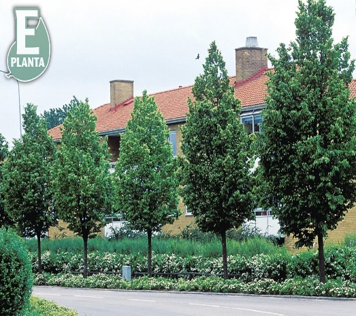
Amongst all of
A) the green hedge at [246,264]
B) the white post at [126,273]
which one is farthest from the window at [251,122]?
the white post at [126,273]

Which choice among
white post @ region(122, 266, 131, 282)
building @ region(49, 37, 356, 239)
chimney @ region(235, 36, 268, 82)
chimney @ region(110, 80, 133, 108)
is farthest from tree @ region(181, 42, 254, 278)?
chimney @ region(110, 80, 133, 108)

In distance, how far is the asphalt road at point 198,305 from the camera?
62.5 feet

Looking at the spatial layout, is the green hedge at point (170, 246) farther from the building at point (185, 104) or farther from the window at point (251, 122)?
the window at point (251, 122)

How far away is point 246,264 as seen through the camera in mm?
28281

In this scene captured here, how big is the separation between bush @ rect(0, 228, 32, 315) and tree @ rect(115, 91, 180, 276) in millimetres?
17979

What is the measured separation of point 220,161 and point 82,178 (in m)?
8.71

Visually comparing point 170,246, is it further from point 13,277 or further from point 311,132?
point 13,277

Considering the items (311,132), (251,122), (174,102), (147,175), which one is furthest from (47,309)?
(174,102)

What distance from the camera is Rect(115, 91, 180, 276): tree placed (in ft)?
104

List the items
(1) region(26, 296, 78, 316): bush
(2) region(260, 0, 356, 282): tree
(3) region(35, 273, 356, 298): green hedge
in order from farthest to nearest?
(2) region(260, 0, 356, 282): tree, (3) region(35, 273, 356, 298): green hedge, (1) region(26, 296, 78, 316): bush

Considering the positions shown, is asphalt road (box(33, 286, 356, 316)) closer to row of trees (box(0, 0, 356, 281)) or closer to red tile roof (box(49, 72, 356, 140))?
row of trees (box(0, 0, 356, 281))

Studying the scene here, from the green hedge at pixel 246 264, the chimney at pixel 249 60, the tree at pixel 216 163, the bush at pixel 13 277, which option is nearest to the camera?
the bush at pixel 13 277

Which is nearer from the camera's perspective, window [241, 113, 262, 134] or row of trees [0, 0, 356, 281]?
row of trees [0, 0, 356, 281]

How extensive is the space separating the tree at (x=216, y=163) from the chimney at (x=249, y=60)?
17.5m
